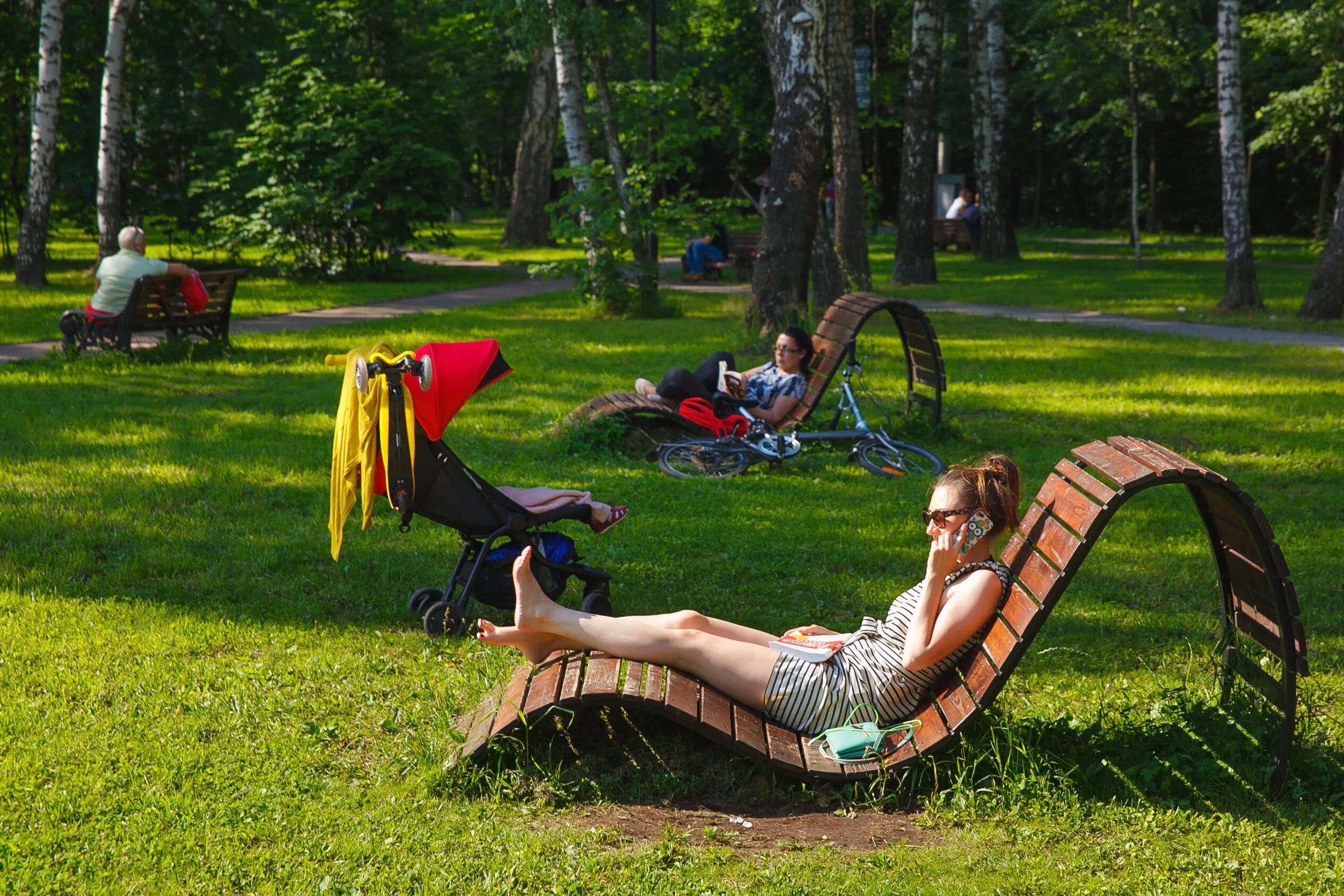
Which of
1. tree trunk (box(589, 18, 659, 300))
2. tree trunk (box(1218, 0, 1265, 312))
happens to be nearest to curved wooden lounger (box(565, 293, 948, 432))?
tree trunk (box(589, 18, 659, 300))

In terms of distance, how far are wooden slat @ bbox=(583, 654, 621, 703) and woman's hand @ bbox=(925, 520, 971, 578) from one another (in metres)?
1.12

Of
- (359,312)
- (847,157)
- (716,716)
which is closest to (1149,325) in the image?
(847,157)

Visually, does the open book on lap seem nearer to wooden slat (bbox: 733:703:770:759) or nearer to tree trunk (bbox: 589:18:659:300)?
wooden slat (bbox: 733:703:770:759)

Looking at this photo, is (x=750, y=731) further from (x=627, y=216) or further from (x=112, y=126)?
(x=112, y=126)

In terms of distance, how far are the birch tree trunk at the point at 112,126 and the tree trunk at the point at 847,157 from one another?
10.2 meters

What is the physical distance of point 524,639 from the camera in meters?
4.41

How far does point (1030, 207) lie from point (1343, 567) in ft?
159

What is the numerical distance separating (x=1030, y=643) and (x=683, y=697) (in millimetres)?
1157

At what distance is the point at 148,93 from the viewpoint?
2386cm

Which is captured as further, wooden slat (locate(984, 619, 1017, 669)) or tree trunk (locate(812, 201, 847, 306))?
tree trunk (locate(812, 201, 847, 306))

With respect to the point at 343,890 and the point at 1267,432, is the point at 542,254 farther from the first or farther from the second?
the point at 343,890

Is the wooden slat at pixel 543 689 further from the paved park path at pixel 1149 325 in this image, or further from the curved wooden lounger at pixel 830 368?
the paved park path at pixel 1149 325

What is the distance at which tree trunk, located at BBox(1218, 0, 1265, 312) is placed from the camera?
16.3 m

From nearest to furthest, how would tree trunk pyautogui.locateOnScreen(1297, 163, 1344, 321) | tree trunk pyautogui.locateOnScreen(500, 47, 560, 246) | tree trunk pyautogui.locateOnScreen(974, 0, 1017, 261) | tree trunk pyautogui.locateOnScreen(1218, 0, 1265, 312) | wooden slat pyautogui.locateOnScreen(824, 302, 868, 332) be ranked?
wooden slat pyautogui.locateOnScreen(824, 302, 868, 332)
tree trunk pyautogui.locateOnScreen(1297, 163, 1344, 321)
tree trunk pyautogui.locateOnScreen(1218, 0, 1265, 312)
tree trunk pyautogui.locateOnScreen(974, 0, 1017, 261)
tree trunk pyautogui.locateOnScreen(500, 47, 560, 246)
